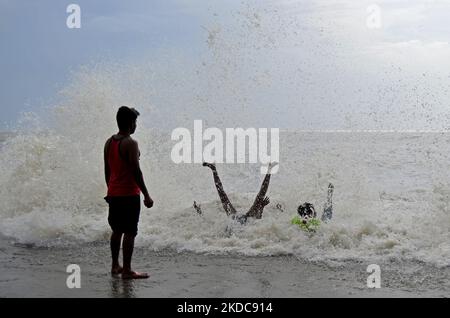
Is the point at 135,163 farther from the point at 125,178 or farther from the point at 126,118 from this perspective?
the point at 126,118

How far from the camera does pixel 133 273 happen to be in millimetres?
5727

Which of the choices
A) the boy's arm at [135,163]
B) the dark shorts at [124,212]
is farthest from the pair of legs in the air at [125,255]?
the boy's arm at [135,163]

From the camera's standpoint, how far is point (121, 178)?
215 inches

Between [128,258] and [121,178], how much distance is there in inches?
37.2

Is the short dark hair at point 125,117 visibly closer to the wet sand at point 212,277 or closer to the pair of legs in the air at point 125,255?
the pair of legs in the air at point 125,255

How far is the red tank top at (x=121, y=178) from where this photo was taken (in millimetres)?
5441

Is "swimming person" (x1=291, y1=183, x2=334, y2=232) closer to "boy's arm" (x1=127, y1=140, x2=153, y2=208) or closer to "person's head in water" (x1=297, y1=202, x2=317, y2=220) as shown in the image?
"person's head in water" (x1=297, y1=202, x2=317, y2=220)

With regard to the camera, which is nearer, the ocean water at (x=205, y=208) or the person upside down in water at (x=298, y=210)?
the ocean water at (x=205, y=208)

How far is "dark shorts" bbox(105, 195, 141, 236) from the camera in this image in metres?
5.45

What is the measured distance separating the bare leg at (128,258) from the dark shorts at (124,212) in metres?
0.09

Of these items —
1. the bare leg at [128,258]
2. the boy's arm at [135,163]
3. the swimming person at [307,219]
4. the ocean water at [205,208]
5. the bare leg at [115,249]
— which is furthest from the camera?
the swimming person at [307,219]

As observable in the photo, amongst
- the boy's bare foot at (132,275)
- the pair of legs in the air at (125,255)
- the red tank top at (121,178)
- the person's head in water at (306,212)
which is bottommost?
the boy's bare foot at (132,275)

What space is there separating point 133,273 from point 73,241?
303 centimetres
